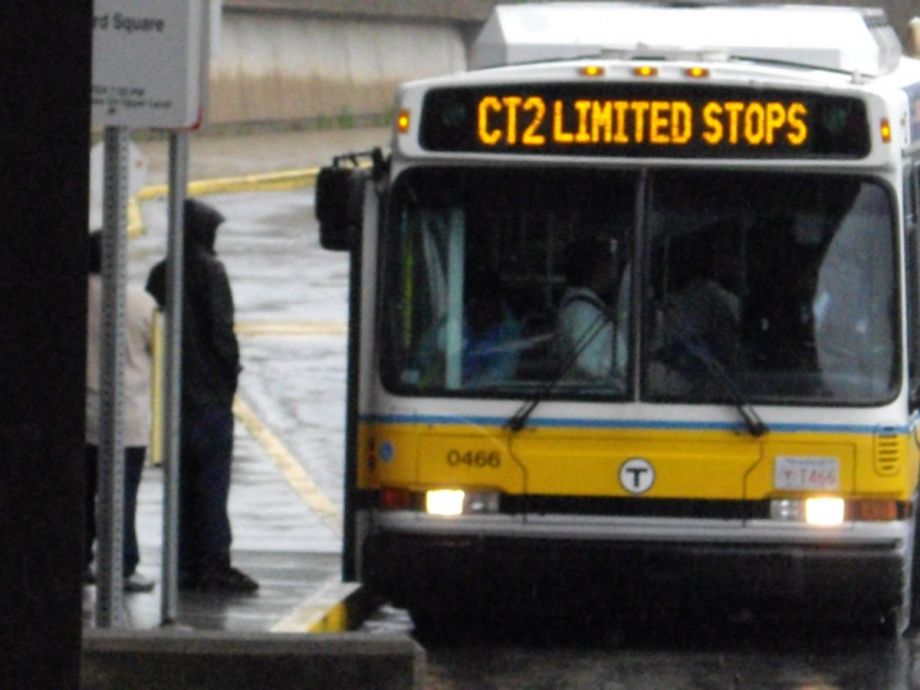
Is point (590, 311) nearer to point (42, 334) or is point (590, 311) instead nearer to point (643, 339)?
point (643, 339)

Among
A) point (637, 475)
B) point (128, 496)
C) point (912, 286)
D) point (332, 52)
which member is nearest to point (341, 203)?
point (637, 475)

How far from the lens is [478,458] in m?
10.7

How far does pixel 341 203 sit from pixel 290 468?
6.21 metres

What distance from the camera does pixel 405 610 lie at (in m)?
12.1

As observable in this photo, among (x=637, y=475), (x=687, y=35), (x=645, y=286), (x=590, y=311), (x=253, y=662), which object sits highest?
(x=687, y=35)

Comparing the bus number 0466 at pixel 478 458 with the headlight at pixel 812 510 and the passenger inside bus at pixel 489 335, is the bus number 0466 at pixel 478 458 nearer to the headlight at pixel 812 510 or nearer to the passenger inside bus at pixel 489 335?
the passenger inside bus at pixel 489 335

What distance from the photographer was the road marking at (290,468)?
15.0 m

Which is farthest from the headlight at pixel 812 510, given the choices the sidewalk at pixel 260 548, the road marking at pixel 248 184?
the road marking at pixel 248 184

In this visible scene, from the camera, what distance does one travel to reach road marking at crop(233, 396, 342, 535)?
592 inches

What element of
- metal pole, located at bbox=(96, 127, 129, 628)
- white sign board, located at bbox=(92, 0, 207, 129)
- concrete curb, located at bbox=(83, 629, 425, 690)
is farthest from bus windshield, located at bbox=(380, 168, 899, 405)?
concrete curb, located at bbox=(83, 629, 425, 690)

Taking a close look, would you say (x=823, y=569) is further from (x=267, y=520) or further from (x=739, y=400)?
(x=267, y=520)

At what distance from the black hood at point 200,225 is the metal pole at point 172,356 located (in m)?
1.67

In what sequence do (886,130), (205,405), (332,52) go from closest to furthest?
(886,130) → (205,405) → (332,52)

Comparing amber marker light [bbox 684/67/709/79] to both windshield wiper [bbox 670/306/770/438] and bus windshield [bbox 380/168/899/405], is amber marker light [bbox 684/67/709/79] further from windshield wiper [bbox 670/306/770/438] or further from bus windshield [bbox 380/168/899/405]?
windshield wiper [bbox 670/306/770/438]
